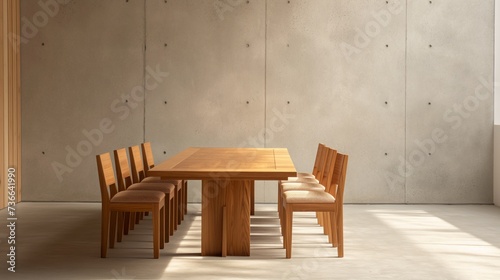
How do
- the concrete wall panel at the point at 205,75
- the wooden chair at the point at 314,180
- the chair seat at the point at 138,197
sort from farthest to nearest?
the concrete wall panel at the point at 205,75 → the wooden chair at the point at 314,180 → the chair seat at the point at 138,197

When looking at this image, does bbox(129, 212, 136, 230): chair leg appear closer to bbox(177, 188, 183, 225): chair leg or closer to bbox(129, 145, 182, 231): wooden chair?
bbox(129, 145, 182, 231): wooden chair

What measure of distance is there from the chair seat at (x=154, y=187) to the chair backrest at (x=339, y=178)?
155cm

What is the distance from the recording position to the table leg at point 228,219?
6.12 metres

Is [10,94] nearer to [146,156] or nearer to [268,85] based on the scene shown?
[146,156]

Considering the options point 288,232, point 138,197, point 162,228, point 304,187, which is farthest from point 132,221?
point 288,232

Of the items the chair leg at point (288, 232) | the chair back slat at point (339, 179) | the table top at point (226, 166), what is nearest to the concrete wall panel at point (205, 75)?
the table top at point (226, 166)

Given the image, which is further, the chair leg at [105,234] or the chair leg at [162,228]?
the chair leg at [162,228]

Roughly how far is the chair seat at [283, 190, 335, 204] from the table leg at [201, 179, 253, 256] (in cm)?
37

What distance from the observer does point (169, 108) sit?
392 inches

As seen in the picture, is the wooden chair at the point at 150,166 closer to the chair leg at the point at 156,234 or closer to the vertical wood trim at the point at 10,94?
the chair leg at the point at 156,234

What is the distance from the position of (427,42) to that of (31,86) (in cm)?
539

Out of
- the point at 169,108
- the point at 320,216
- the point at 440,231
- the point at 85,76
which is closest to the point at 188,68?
the point at 169,108

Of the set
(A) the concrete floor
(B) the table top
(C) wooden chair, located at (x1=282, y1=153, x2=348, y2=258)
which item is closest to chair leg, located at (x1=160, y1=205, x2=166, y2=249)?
(A) the concrete floor

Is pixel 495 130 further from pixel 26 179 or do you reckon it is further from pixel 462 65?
pixel 26 179
